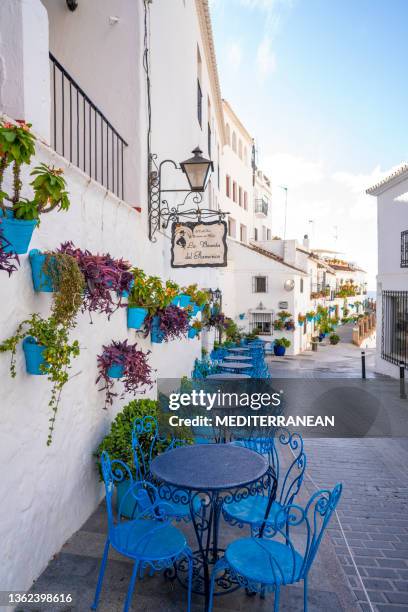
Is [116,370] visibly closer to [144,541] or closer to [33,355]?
[33,355]

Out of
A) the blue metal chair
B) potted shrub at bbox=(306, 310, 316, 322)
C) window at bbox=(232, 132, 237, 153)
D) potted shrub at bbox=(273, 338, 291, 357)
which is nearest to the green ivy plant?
the blue metal chair

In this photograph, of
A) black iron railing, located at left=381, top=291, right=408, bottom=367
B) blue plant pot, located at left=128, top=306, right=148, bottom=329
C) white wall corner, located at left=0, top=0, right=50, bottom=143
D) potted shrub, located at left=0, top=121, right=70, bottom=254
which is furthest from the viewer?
black iron railing, located at left=381, top=291, right=408, bottom=367

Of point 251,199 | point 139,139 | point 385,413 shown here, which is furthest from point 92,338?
point 251,199

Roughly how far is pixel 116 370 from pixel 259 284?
2104 cm

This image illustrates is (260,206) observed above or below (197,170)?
above

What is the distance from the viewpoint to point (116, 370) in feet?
17.1

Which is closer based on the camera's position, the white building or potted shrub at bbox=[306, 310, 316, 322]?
the white building

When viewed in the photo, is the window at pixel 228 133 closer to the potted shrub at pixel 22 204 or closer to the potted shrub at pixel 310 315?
the potted shrub at pixel 310 315

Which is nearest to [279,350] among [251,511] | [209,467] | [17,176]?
[251,511]

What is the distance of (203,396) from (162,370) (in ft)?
4.25

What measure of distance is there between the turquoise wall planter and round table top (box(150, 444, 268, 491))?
1417 millimetres

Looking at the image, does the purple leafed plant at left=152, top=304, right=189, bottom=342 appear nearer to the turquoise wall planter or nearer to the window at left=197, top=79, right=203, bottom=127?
the turquoise wall planter

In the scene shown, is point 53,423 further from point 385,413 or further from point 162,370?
point 385,413

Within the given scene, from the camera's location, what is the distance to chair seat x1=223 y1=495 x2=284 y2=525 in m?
4.11
